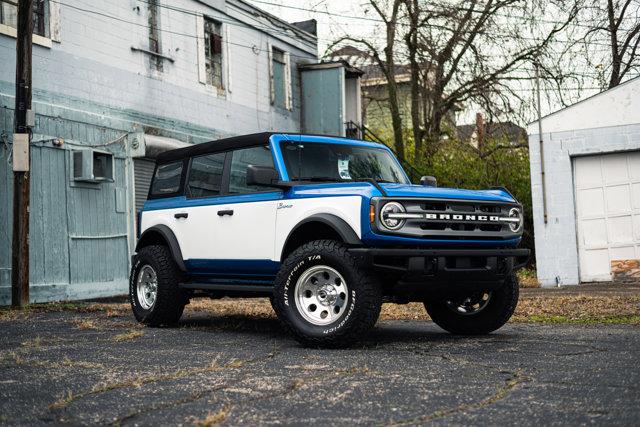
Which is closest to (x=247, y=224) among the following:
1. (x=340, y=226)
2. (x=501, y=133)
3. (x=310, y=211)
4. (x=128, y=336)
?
(x=310, y=211)

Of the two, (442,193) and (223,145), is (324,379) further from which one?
(223,145)

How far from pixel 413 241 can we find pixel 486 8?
1389 cm

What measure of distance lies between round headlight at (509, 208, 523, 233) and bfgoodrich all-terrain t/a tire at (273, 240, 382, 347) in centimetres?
155

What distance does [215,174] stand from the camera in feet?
29.2

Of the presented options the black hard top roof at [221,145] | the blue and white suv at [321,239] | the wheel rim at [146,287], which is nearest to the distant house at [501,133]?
the blue and white suv at [321,239]

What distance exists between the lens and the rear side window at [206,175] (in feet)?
29.1

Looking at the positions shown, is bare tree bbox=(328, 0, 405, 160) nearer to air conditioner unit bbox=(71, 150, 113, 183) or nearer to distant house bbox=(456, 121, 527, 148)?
distant house bbox=(456, 121, 527, 148)

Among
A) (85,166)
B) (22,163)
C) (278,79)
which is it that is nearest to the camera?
(22,163)

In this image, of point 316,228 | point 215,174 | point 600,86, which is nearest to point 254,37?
point 600,86

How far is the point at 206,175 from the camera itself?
906cm

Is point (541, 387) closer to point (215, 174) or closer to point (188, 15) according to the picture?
point (215, 174)

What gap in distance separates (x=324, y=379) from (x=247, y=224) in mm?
2920

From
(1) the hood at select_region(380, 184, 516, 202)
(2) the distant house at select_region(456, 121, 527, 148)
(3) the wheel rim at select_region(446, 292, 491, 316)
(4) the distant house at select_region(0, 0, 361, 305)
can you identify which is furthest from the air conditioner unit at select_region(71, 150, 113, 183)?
(2) the distant house at select_region(456, 121, 527, 148)

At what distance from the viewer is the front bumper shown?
6973 millimetres
